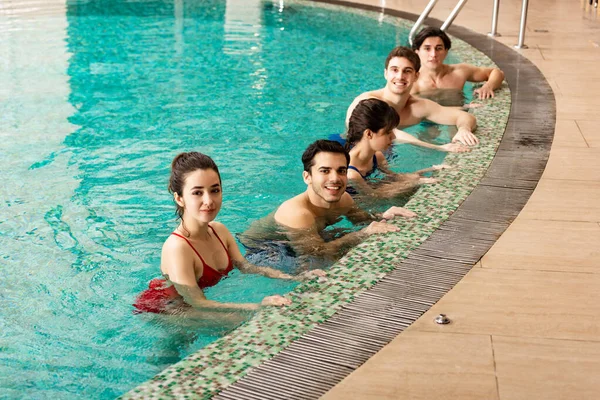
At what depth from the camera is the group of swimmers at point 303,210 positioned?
370cm

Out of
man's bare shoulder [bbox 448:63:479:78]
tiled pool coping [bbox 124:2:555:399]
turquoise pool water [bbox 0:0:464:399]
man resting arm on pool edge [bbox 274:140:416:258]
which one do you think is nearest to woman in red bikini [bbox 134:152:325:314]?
turquoise pool water [bbox 0:0:464:399]

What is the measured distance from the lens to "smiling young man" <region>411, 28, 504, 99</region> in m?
7.01

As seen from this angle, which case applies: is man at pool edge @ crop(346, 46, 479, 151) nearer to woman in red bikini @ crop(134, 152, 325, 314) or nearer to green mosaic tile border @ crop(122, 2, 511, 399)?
green mosaic tile border @ crop(122, 2, 511, 399)

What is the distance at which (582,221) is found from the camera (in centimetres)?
430

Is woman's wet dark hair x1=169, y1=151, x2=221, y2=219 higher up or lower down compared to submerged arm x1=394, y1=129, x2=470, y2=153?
higher up

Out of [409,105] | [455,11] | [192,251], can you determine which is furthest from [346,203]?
[455,11]

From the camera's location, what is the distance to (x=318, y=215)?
→ 455cm

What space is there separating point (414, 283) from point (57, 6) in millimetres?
10122

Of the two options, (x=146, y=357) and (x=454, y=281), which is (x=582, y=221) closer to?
(x=454, y=281)

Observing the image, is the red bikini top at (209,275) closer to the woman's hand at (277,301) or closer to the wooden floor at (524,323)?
the woman's hand at (277,301)

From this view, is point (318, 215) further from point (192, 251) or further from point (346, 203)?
point (192, 251)

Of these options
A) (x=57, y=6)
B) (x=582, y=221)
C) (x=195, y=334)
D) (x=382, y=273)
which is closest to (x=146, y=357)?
(x=195, y=334)

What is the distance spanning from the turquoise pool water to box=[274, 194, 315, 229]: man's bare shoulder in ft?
1.39

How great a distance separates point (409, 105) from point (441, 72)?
1001mm
